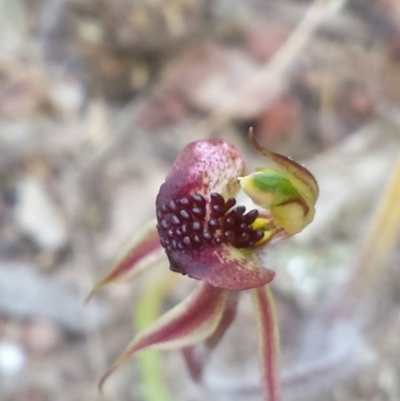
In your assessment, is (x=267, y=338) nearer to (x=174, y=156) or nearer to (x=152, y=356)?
(x=152, y=356)

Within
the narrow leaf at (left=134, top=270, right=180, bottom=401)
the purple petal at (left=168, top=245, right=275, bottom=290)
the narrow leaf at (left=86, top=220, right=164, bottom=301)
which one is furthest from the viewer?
the narrow leaf at (left=134, top=270, right=180, bottom=401)

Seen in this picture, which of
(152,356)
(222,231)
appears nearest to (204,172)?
(222,231)

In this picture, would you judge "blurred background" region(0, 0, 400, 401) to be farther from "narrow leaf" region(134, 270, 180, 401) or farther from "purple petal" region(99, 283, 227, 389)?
"purple petal" region(99, 283, 227, 389)

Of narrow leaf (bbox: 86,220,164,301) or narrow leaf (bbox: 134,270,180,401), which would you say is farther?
narrow leaf (bbox: 134,270,180,401)

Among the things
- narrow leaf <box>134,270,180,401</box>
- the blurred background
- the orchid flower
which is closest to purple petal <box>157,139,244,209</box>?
the orchid flower

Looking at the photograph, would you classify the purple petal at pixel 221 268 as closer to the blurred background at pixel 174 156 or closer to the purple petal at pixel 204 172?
the purple petal at pixel 204 172

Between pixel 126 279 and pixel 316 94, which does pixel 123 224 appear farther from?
pixel 126 279
